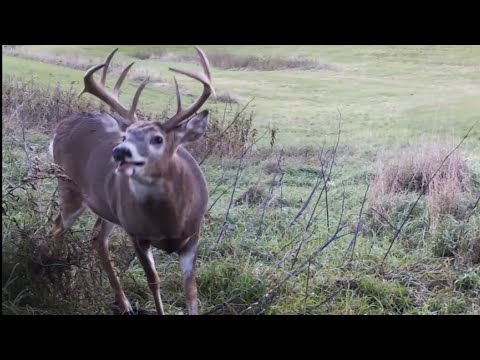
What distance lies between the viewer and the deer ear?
351cm

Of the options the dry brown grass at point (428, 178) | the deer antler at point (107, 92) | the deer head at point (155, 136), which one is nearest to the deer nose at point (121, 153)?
the deer head at point (155, 136)

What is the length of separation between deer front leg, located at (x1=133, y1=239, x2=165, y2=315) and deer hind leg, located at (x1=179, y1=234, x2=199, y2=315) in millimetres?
155

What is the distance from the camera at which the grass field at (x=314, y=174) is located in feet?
13.4

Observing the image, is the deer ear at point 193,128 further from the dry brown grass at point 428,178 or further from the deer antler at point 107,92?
the dry brown grass at point 428,178

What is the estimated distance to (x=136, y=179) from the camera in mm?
3516

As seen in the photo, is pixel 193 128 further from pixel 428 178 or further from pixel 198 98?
pixel 428 178

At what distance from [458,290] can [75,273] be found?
2.24 m

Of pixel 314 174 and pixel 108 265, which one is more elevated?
pixel 314 174

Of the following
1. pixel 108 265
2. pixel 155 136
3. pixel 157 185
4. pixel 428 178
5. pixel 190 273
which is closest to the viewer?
pixel 155 136

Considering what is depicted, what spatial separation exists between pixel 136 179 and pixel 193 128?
39 centimetres

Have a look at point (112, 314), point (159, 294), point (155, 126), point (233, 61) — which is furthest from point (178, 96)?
point (112, 314)

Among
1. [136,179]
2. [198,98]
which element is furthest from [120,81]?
[136,179]

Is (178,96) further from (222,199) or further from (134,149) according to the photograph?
(222,199)

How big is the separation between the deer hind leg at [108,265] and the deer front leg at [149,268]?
0.23 meters
